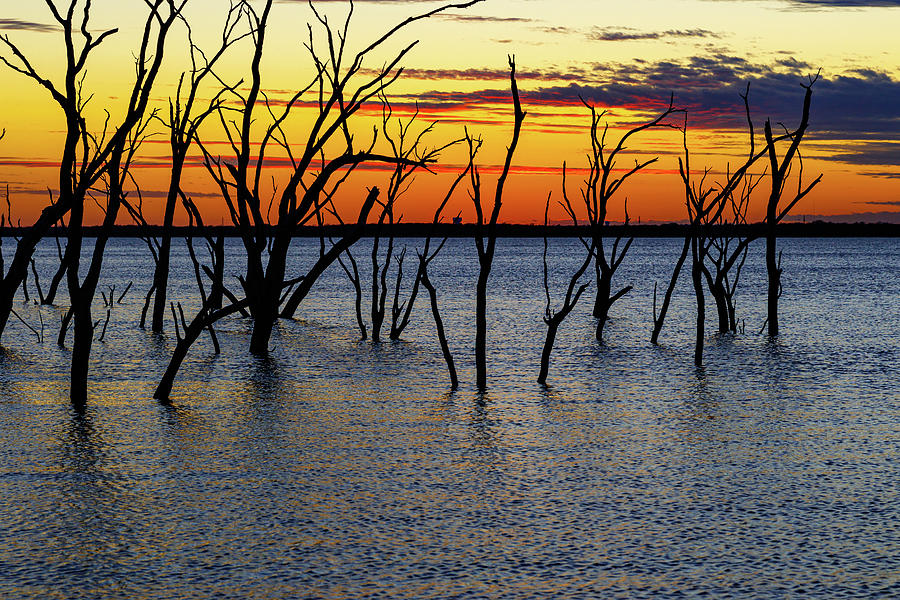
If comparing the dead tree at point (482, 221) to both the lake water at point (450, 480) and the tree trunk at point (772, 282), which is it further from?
the tree trunk at point (772, 282)

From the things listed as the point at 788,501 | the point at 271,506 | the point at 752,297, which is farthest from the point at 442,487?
the point at 752,297

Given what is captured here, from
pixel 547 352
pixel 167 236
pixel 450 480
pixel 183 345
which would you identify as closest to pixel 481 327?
pixel 547 352

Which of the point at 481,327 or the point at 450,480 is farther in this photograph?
the point at 481,327

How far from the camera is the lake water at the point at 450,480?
15.3 feet

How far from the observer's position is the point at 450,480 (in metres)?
6.48

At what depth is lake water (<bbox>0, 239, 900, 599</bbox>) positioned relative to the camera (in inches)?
184

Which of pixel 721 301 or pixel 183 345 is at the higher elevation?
pixel 183 345

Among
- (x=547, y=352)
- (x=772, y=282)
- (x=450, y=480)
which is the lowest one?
(x=450, y=480)

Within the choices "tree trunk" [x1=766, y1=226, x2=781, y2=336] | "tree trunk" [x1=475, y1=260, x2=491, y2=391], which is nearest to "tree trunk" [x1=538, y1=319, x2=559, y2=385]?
"tree trunk" [x1=475, y1=260, x2=491, y2=391]

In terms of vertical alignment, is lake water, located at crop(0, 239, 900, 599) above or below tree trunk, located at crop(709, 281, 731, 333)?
below

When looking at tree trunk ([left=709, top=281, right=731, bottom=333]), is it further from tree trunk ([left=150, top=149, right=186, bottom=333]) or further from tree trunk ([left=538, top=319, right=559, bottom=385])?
tree trunk ([left=150, top=149, right=186, bottom=333])

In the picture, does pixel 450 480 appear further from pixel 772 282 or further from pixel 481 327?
pixel 772 282

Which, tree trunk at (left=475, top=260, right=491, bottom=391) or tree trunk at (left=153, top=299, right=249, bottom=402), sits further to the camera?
tree trunk at (left=475, top=260, right=491, bottom=391)

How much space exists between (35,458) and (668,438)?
466cm
